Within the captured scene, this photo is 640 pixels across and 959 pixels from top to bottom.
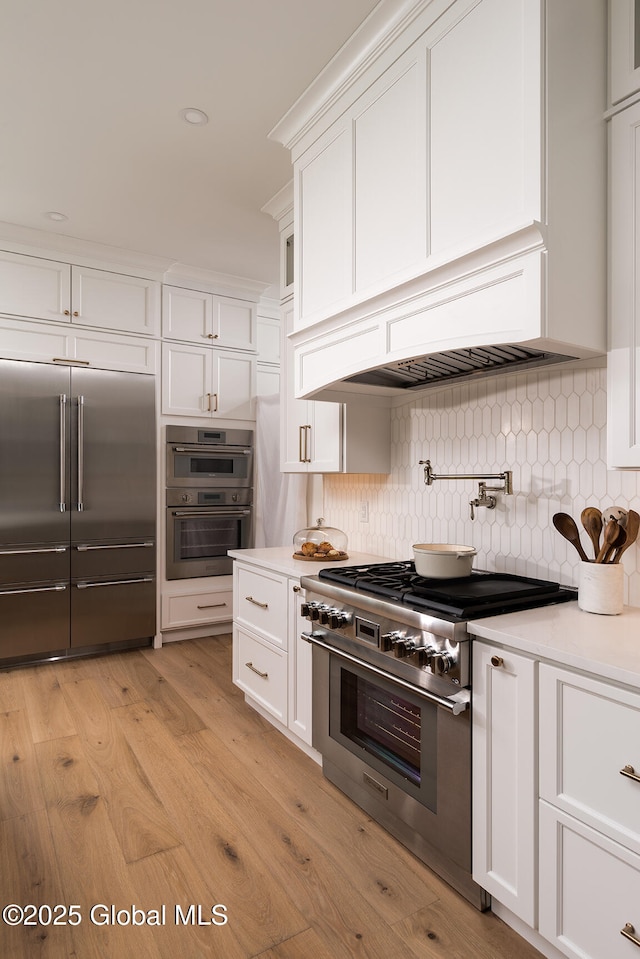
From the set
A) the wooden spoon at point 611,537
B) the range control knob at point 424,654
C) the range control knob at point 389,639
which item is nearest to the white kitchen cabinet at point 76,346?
the range control knob at point 389,639

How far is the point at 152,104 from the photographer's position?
2.38 meters

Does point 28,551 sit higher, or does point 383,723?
point 28,551

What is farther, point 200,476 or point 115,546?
point 200,476

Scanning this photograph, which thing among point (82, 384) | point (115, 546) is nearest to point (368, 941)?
point (115, 546)

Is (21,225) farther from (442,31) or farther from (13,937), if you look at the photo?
(13,937)

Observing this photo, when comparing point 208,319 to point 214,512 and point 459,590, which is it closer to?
point 214,512

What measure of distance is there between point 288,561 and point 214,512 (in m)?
1.78

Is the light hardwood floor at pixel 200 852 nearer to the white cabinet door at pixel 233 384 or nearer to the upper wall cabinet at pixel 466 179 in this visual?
the upper wall cabinet at pixel 466 179

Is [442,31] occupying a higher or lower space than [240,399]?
higher

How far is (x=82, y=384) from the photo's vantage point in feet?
12.5

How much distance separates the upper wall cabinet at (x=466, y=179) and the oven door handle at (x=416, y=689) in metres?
1.02

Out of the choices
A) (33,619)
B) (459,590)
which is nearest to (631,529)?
(459,590)

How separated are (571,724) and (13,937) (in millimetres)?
1635

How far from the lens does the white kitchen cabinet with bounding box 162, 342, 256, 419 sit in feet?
13.8
